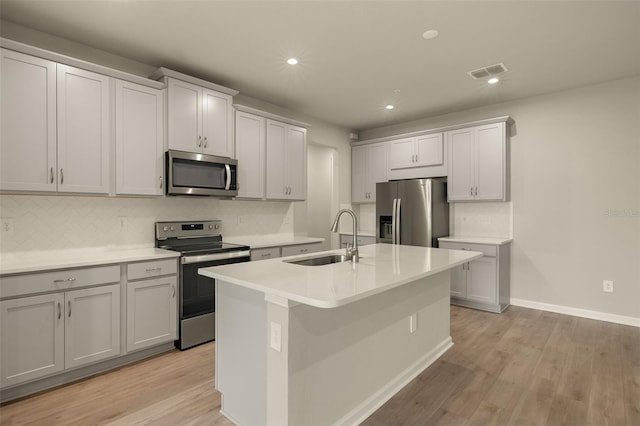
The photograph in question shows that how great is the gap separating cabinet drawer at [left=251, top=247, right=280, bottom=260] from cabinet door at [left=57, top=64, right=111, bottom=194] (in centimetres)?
154

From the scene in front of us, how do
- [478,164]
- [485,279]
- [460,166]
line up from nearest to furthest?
[485,279] → [478,164] → [460,166]

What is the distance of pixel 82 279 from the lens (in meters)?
2.47

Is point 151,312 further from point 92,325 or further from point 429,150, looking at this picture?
point 429,150

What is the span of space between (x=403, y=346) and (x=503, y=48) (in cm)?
278

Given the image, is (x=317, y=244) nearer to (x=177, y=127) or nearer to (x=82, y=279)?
(x=177, y=127)

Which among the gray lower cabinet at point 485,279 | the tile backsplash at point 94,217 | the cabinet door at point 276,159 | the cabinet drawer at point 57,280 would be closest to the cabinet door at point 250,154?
the cabinet door at point 276,159

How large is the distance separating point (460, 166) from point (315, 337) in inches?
148

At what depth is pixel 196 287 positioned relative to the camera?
3121 mm

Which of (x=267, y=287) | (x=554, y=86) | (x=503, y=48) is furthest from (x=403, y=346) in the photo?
(x=554, y=86)

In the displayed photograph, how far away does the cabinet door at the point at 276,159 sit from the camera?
165 inches

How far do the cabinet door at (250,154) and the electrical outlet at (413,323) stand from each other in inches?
93.3

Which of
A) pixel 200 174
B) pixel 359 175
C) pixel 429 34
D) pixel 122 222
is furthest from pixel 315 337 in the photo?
pixel 359 175

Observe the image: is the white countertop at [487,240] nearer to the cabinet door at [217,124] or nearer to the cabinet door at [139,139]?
the cabinet door at [217,124]

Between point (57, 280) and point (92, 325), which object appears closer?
point (57, 280)
